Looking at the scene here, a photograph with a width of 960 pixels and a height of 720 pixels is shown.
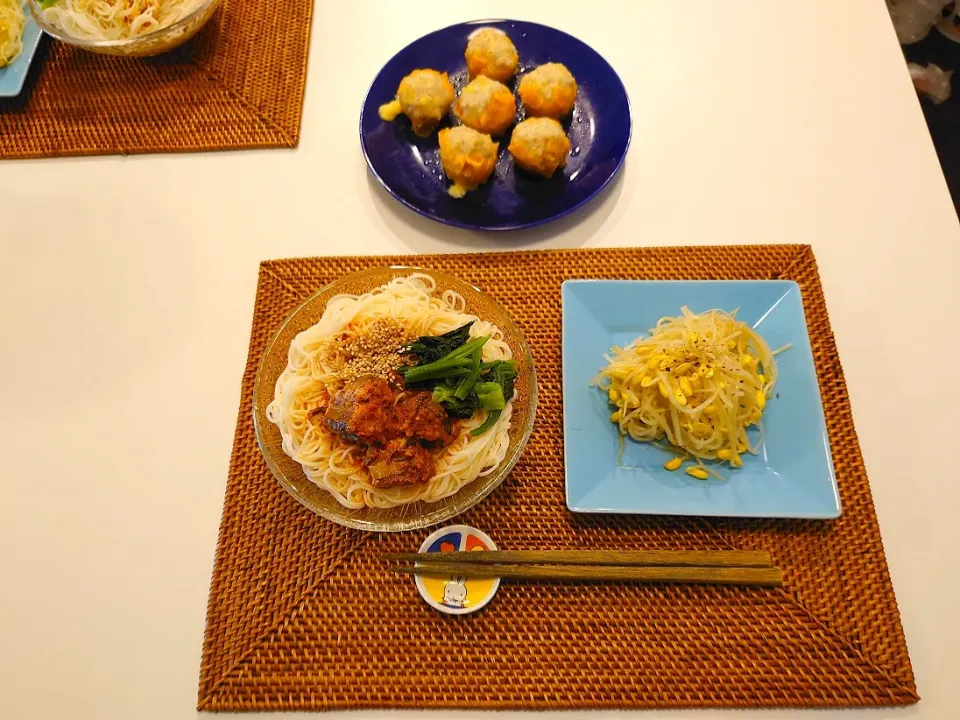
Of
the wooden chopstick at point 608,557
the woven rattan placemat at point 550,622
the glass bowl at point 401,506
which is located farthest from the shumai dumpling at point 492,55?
the wooden chopstick at point 608,557

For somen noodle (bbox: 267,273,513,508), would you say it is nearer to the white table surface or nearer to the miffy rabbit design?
the miffy rabbit design

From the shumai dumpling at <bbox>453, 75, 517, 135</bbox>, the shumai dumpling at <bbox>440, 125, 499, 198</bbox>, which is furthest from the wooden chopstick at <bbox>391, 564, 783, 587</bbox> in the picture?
the shumai dumpling at <bbox>453, 75, 517, 135</bbox>

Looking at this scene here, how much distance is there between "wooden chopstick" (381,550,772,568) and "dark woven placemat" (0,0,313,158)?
1487mm

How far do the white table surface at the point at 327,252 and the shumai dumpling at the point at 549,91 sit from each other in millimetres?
307

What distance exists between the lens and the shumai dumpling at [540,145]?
1.82 meters

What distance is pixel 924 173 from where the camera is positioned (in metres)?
1.96

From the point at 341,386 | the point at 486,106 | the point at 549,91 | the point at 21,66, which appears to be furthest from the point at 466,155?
the point at 21,66

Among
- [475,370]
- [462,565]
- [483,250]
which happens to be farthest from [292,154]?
[462,565]

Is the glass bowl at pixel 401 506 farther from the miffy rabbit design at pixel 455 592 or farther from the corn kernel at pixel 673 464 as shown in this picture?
the corn kernel at pixel 673 464

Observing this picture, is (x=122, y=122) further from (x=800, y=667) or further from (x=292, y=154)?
(x=800, y=667)

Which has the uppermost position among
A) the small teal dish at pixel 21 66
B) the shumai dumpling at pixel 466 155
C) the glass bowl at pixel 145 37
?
the shumai dumpling at pixel 466 155

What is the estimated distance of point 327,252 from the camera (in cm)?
196

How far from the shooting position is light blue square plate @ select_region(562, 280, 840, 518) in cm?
145

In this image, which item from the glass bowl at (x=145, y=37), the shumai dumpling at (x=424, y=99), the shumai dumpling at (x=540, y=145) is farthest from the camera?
the glass bowl at (x=145, y=37)
